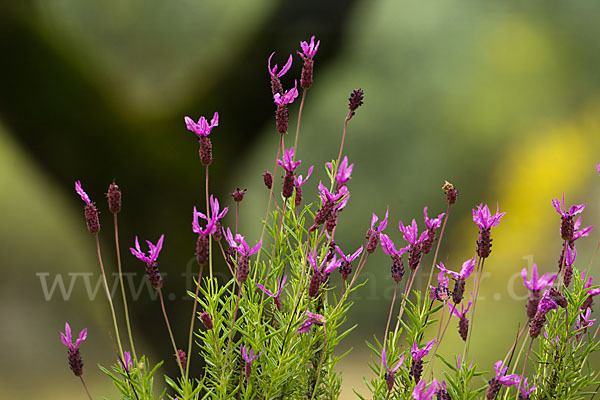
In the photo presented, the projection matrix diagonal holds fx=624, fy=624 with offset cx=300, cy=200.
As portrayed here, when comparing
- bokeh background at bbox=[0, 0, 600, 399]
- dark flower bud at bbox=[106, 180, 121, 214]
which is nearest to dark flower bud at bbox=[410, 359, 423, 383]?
dark flower bud at bbox=[106, 180, 121, 214]

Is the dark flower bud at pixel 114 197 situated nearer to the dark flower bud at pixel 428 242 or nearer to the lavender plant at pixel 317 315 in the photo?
the lavender plant at pixel 317 315

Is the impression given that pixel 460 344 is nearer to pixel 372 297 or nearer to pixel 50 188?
pixel 372 297

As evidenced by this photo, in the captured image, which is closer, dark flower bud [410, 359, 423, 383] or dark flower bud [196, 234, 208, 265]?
dark flower bud [196, 234, 208, 265]

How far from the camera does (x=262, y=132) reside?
59.6 inches

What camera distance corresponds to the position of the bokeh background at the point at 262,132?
1442mm

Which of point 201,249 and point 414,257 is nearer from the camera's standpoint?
point 201,249

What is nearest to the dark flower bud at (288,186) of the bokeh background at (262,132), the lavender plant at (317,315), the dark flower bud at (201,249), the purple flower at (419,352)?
the lavender plant at (317,315)

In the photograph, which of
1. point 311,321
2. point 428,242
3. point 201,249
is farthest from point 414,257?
point 201,249

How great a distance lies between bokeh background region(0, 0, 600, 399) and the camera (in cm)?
144

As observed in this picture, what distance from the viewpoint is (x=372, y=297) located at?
4.88 ft

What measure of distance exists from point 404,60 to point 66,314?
40.7 inches

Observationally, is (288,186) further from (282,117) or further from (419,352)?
(419,352)

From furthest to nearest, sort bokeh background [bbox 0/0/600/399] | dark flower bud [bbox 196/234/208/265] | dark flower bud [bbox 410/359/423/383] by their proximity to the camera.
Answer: bokeh background [bbox 0/0/600/399] → dark flower bud [bbox 410/359/423/383] → dark flower bud [bbox 196/234/208/265]

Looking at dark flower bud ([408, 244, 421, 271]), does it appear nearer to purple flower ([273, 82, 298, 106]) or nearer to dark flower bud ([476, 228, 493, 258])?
dark flower bud ([476, 228, 493, 258])
